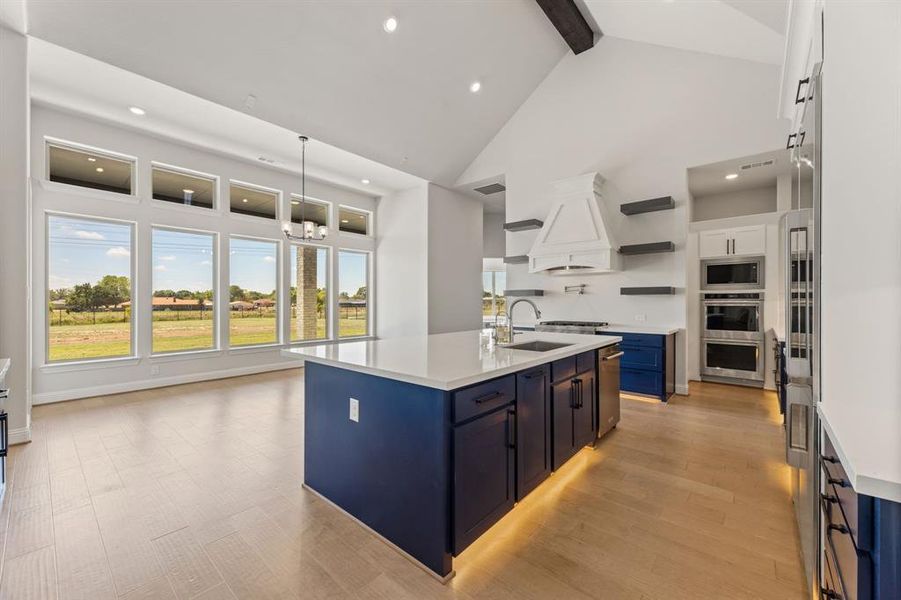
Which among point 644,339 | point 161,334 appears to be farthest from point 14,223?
point 644,339

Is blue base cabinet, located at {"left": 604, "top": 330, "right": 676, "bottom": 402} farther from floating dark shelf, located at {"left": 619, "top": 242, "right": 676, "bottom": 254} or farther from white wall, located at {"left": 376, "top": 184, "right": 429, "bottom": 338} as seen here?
white wall, located at {"left": 376, "top": 184, "right": 429, "bottom": 338}

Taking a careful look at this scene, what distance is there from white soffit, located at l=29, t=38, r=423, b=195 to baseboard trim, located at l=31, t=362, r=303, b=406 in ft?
11.3

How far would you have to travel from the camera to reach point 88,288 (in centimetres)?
491

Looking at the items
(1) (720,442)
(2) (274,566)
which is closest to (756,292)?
(1) (720,442)

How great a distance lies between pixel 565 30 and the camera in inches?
212

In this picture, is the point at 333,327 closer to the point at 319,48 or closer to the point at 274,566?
the point at 319,48

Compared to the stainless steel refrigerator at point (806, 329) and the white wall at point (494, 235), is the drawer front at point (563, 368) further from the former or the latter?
the white wall at point (494, 235)

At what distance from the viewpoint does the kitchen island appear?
5.46 ft

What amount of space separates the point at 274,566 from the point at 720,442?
3526 mm

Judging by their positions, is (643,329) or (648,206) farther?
(648,206)

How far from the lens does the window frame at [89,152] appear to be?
14.9 feet

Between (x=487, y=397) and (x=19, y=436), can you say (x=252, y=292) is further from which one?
(x=487, y=397)

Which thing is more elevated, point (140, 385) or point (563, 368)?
point (563, 368)

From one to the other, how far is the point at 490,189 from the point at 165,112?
5.40 metres
